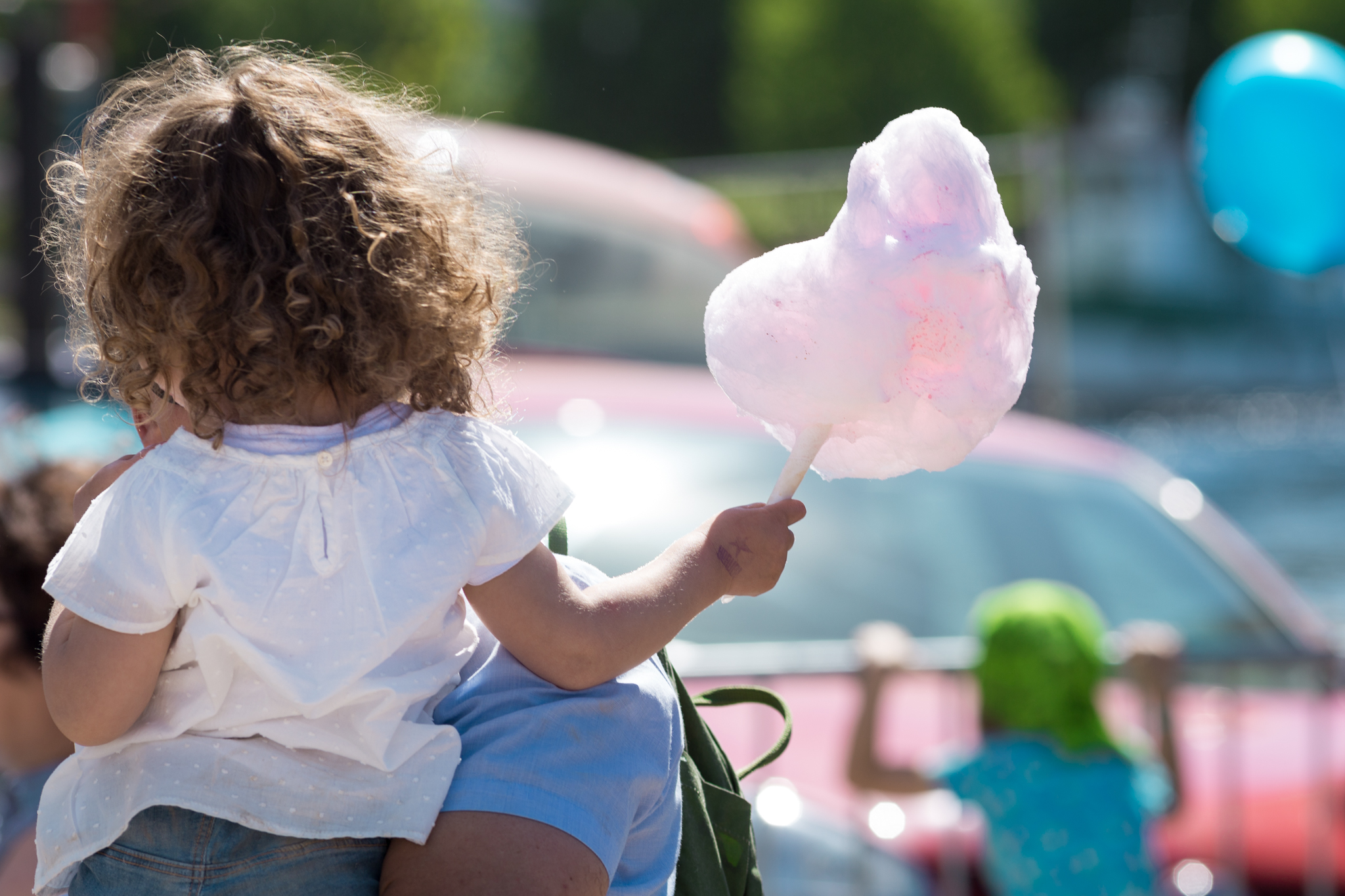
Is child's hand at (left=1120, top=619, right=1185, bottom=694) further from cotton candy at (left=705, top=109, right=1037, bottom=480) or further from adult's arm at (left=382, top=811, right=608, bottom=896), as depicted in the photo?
adult's arm at (left=382, top=811, right=608, bottom=896)

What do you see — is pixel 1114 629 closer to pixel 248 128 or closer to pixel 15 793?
pixel 15 793

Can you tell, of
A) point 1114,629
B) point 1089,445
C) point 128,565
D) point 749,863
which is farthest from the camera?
point 1089,445

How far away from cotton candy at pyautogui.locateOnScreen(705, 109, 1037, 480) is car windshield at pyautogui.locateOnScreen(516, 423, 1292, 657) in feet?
5.98

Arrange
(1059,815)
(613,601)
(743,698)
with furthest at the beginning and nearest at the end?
(1059,815), (743,698), (613,601)

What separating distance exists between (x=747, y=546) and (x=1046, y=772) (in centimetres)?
165

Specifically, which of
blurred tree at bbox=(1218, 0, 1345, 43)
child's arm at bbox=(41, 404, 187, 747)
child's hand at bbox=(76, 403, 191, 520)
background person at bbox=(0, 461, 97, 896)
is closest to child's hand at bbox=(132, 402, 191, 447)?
child's hand at bbox=(76, 403, 191, 520)

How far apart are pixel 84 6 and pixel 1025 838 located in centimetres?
1189

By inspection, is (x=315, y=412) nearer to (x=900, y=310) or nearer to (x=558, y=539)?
(x=558, y=539)

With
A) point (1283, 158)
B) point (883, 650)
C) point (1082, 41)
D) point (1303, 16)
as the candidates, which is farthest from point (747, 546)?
point (1082, 41)

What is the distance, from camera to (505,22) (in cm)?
4600

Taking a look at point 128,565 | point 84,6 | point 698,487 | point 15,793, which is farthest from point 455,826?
point 84,6

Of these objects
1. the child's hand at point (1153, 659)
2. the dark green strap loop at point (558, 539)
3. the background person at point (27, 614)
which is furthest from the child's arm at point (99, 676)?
the child's hand at point (1153, 659)

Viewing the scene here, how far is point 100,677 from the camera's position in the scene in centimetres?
111

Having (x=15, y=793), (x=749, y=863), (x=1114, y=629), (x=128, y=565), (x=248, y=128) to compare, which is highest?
(x=248, y=128)
